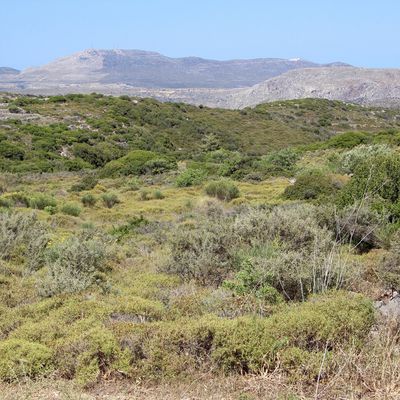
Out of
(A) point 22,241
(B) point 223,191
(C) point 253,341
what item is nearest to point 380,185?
(C) point 253,341

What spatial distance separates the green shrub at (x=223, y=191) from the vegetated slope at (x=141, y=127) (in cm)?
1704

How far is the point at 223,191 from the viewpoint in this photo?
19.0 m

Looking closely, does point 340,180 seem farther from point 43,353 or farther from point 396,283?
point 43,353

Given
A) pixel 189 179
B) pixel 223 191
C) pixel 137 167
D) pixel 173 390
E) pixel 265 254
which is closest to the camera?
pixel 173 390

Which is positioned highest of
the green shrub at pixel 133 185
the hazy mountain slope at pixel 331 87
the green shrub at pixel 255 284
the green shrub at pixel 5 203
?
the hazy mountain slope at pixel 331 87

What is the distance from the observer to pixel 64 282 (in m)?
5.92

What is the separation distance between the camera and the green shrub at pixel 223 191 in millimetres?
18812

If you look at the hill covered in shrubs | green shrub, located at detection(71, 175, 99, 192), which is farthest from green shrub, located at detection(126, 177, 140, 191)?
the hill covered in shrubs

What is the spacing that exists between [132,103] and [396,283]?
5751cm

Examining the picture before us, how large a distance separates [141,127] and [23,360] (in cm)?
4866

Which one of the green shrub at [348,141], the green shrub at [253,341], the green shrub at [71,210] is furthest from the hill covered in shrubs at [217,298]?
the green shrub at [348,141]

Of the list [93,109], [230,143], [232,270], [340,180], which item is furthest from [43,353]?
[93,109]

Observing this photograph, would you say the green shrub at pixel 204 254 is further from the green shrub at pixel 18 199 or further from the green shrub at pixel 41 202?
the green shrub at pixel 18 199

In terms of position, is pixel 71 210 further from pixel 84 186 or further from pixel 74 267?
pixel 74 267
